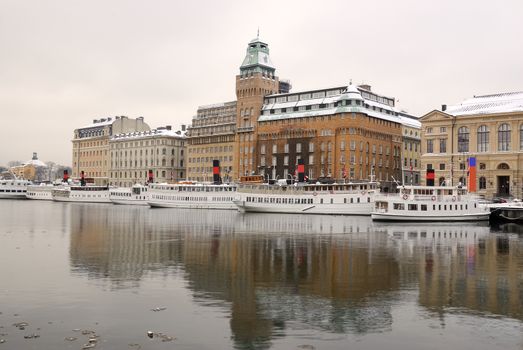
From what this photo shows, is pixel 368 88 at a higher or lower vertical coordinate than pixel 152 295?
higher

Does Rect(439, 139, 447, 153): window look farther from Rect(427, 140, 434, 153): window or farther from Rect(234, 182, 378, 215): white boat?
Rect(234, 182, 378, 215): white boat

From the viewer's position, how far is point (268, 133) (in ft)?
553

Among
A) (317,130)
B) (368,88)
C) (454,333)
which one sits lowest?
(454,333)

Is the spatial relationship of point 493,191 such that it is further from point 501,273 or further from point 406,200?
point 501,273

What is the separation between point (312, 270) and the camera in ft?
129

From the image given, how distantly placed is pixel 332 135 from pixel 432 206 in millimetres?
66510

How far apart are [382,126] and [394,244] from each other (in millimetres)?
108618

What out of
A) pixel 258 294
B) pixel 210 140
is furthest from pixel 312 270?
pixel 210 140

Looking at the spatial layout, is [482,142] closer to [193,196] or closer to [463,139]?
[463,139]

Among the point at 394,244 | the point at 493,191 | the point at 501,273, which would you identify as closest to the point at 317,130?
the point at 493,191

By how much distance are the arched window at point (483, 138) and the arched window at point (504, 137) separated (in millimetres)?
2645

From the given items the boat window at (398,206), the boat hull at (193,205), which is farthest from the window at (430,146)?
the boat hull at (193,205)

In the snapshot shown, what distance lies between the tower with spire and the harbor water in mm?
116724

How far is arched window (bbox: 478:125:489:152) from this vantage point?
120075mm
